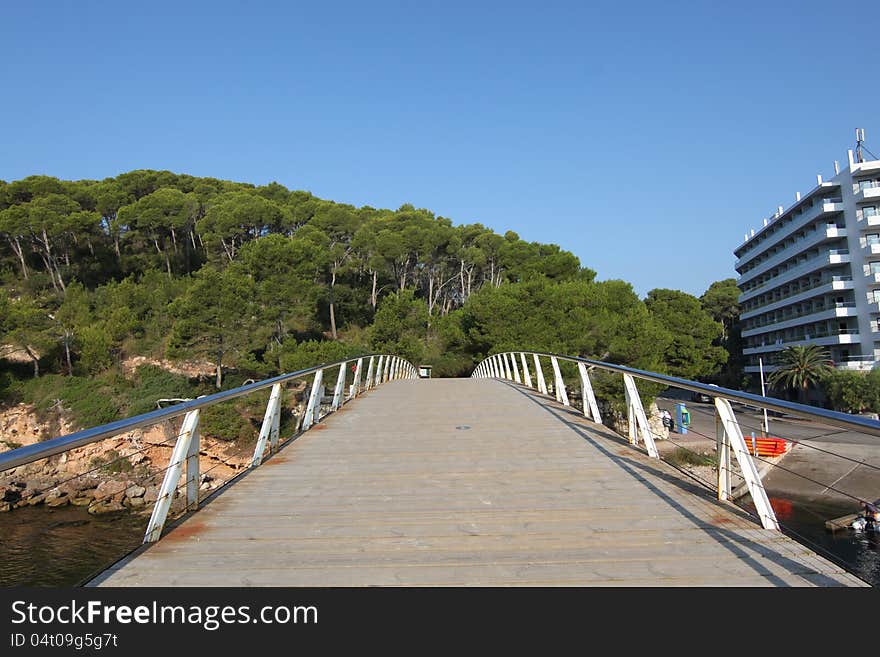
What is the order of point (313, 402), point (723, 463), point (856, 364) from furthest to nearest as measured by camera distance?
point (856, 364)
point (313, 402)
point (723, 463)

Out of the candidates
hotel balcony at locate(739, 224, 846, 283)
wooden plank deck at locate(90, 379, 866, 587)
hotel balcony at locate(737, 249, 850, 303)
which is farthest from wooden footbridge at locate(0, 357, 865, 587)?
hotel balcony at locate(739, 224, 846, 283)

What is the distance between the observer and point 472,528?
4016 mm

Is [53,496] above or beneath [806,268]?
beneath

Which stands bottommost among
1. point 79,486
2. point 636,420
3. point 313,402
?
point 79,486

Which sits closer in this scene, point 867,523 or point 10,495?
point 867,523

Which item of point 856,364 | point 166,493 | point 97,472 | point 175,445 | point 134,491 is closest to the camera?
point 166,493

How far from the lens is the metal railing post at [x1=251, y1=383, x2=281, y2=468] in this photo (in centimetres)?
633

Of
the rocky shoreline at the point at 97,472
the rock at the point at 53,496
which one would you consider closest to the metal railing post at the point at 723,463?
the rocky shoreline at the point at 97,472

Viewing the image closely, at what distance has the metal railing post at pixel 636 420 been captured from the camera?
241 inches

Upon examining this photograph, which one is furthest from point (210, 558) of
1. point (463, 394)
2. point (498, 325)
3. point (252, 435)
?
point (498, 325)

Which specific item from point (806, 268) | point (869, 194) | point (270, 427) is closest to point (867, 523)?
point (270, 427)

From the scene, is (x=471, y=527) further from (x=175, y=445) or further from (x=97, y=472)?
(x=97, y=472)

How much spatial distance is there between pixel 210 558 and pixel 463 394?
10.6 meters

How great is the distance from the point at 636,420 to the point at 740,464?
107 inches
